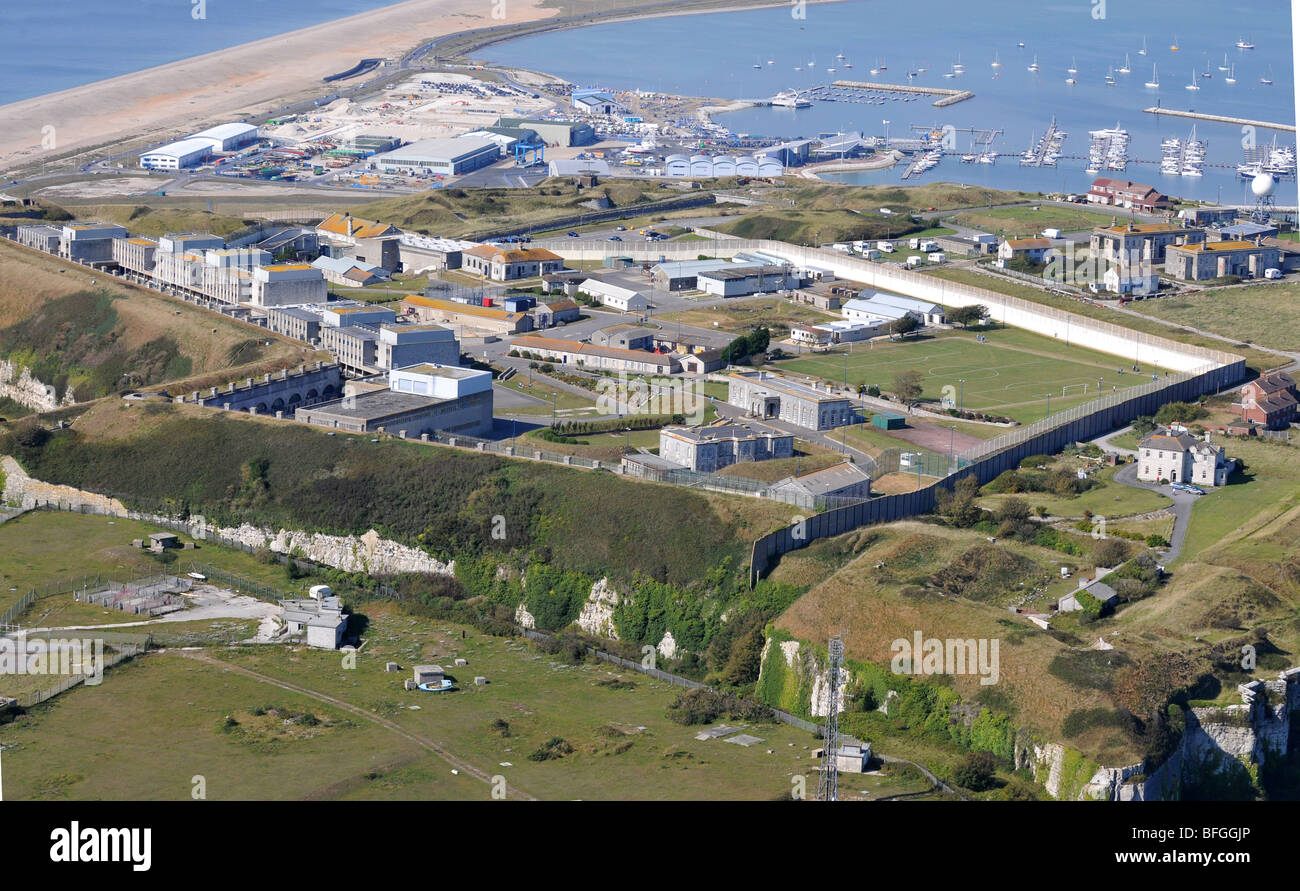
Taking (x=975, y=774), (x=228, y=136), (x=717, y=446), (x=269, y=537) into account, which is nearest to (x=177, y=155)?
(x=228, y=136)

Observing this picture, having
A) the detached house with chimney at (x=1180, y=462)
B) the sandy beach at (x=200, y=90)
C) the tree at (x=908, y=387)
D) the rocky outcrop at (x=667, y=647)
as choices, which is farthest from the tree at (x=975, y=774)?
the sandy beach at (x=200, y=90)

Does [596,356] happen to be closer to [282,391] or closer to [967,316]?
[282,391]

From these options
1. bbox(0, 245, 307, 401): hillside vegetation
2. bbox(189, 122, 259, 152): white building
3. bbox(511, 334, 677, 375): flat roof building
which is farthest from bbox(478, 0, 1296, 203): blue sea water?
bbox(0, 245, 307, 401): hillside vegetation

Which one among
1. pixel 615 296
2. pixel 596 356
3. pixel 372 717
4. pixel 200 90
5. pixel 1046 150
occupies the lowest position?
pixel 372 717

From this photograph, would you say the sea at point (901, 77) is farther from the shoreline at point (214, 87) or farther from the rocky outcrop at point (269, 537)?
the rocky outcrop at point (269, 537)

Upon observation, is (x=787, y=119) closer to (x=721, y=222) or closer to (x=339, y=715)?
(x=721, y=222)

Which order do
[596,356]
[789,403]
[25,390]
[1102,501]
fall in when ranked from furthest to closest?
[25,390]
[596,356]
[789,403]
[1102,501]

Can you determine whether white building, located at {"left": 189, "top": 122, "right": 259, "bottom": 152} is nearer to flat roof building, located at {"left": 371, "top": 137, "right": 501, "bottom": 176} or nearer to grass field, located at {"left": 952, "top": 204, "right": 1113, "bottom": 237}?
flat roof building, located at {"left": 371, "top": 137, "right": 501, "bottom": 176}
